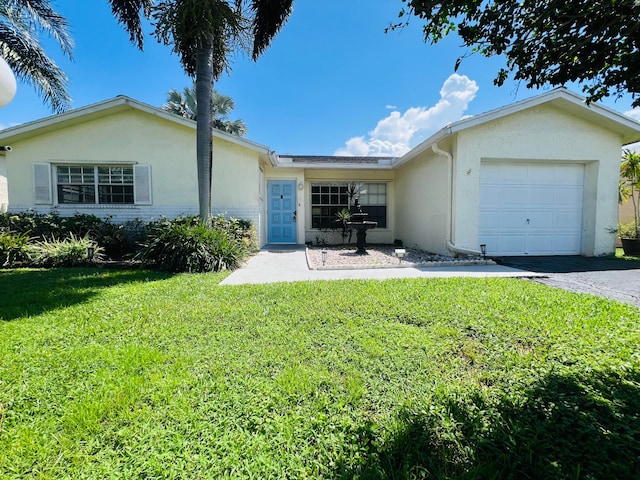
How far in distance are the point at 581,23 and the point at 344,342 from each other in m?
3.55

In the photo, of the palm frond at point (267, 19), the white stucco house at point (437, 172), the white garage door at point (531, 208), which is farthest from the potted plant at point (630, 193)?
the palm frond at point (267, 19)

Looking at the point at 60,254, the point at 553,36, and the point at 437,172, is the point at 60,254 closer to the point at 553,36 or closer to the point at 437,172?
the point at 553,36

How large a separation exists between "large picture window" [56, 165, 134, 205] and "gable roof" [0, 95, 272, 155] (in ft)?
4.05

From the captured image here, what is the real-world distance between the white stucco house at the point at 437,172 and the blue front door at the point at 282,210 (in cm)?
89

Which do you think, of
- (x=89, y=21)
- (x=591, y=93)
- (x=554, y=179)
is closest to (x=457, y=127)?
(x=554, y=179)

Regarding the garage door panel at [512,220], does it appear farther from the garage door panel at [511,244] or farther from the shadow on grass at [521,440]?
the shadow on grass at [521,440]

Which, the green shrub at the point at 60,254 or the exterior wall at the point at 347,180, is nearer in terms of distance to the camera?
the green shrub at the point at 60,254

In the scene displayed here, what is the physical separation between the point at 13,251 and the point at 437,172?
11.6 m

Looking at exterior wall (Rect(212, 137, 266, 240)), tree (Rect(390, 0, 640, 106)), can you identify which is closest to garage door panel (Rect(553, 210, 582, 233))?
tree (Rect(390, 0, 640, 106))

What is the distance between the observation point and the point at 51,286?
4875 mm

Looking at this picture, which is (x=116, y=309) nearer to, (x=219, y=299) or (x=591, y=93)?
(x=219, y=299)

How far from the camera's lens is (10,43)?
386 inches

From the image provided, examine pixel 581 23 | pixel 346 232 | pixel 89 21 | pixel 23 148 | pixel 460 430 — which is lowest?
pixel 460 430

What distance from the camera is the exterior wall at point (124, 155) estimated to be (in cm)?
880
